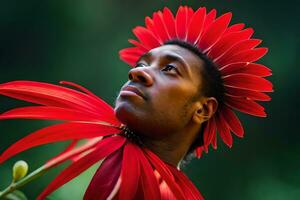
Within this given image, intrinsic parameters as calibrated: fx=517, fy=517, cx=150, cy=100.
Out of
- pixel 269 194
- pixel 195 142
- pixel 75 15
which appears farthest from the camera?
pixel 75 15

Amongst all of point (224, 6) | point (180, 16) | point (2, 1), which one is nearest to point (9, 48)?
point (2, 1)

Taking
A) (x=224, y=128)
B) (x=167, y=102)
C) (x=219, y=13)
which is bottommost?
(x=219, y=13)

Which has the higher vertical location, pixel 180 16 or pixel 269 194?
pixel 180 16

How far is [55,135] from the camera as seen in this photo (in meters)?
0.57

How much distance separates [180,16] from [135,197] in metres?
0.31

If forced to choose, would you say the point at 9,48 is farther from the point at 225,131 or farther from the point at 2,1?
the point at 225,131

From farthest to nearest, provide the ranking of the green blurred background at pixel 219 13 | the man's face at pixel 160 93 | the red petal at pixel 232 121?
the green blurred background at pixel 219 13 < the red petal at pixel 232 121 < the man's face at pixel 160 93

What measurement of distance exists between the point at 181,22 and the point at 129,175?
0.31 meters

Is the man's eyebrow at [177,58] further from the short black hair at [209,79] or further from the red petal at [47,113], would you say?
the red petal at [47,113]

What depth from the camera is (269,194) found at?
270 centimetres

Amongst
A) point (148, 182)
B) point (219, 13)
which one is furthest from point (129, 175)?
point (219, 13)

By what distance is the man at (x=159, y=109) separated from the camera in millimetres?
578

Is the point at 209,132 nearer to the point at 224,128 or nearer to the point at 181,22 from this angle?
the point at 224,128

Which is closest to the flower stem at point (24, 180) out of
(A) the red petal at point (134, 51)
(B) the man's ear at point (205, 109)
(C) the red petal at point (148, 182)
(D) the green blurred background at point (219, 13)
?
(C) the red petal at point (148, 182)
